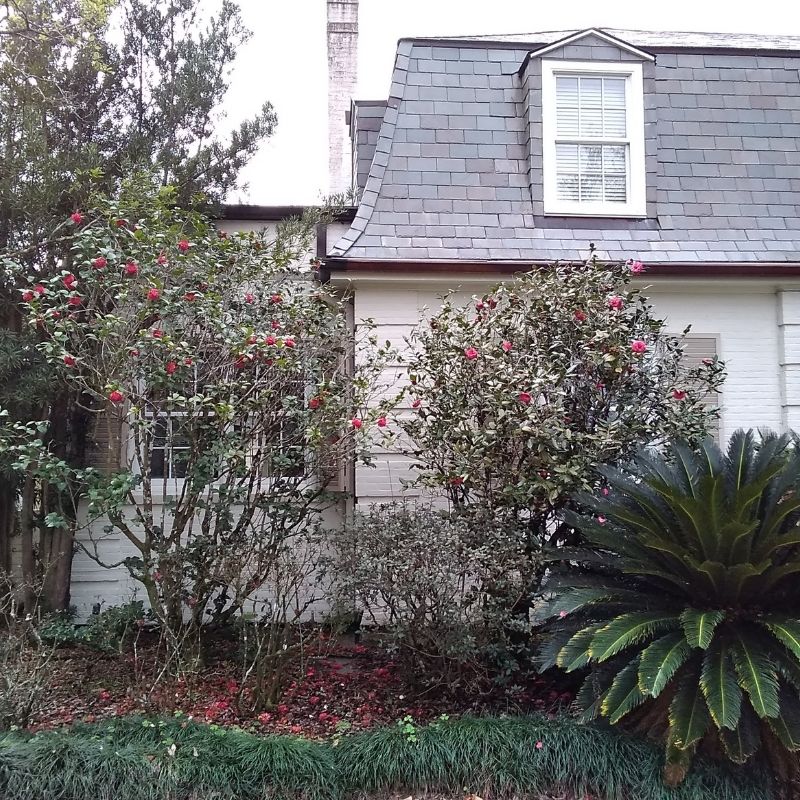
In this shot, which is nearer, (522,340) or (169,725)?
(169,725)

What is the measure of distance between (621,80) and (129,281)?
5.77 meters

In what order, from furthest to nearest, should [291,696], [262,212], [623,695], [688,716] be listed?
[262,212], [291,696], [623,695], [688,716]

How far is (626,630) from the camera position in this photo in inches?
158

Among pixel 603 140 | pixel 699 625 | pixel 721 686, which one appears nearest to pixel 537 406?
pixel 699 625

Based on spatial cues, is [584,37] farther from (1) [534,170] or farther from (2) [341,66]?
(2) [341,66]

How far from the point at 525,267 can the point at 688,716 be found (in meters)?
4.29

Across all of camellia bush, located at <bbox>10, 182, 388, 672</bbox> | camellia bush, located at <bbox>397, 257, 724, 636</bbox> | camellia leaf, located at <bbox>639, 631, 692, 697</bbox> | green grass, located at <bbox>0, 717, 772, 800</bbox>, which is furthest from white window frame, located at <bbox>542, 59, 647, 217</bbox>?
green grass, located at <bbox>0, 717, 772, 800</bbox>

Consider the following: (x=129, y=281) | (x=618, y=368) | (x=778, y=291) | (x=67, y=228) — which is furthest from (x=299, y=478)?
(x=778, y=291)

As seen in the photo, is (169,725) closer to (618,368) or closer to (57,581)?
(57,581)

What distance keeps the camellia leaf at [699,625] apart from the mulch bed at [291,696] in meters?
1.16

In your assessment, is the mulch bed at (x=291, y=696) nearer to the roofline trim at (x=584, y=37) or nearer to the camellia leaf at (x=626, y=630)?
the camellia leaf at (x=626, y=630)

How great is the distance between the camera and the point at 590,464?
4820 mm

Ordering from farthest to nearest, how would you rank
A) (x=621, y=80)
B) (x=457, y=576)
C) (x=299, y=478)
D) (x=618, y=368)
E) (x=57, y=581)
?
(x=621, y=80) → (x=57, y=581) → (x=299, y=478) → (x=618, y=368) → (x=457, y=576)

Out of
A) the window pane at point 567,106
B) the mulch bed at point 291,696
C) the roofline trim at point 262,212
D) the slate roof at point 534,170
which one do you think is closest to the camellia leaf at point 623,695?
the mulch bed at point 291,696
